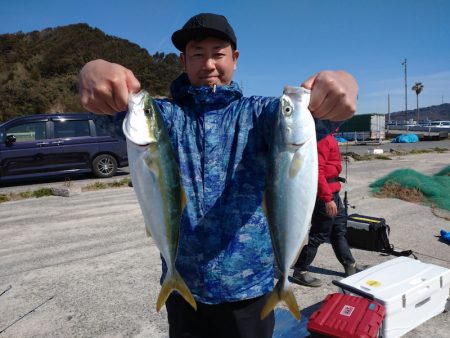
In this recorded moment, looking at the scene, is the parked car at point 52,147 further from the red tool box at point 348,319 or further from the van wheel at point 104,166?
the red tool box at point 348,319

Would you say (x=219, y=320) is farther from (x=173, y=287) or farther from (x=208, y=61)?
(x=208, y=61)

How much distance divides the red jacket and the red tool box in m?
1.48

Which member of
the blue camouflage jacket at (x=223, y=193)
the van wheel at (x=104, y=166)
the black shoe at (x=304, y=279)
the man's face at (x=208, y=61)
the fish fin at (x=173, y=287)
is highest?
the man's face at (x=208, y=61)

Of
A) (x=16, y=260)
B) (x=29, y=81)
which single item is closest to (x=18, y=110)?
(x=29, y=81)

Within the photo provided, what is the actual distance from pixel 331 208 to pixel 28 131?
414 inches

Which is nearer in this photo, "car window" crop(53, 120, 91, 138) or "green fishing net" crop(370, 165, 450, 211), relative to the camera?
"green fishing net" crop(370, 165, 450, 211)

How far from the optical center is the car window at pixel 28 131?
11.4m

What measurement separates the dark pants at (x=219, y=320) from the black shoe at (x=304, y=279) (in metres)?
2.59

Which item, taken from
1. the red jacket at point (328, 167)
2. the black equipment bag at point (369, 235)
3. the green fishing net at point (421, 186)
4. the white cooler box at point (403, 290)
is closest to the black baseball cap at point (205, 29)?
the white cooler box at point (403, 290)

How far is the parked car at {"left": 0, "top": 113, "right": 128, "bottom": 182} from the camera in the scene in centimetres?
1134

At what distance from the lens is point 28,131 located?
11.6 m

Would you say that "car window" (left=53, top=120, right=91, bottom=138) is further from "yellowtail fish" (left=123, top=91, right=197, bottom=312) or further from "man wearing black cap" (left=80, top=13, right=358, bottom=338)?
"yellowtail fish" (left=123, top=91, right=197, bottom=312)

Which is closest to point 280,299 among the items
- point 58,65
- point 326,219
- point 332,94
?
point 332,94

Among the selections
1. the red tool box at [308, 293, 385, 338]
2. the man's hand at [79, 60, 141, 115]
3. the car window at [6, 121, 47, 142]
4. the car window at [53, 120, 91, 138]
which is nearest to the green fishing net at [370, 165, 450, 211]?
the red tool box at [308, 293, 385, 338]
